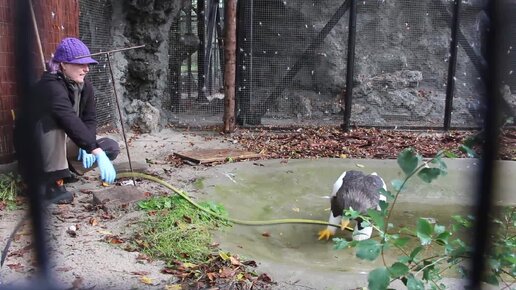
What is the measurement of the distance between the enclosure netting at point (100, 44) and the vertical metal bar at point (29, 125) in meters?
3.47

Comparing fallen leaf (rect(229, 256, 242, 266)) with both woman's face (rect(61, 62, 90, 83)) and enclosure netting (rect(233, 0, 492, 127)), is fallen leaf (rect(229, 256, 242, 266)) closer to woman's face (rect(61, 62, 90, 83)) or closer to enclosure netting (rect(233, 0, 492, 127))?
woman's face (rect(61, 62, 90, 83))

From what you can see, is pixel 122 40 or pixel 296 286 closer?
pixel 296 286

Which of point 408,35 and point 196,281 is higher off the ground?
point 408,35

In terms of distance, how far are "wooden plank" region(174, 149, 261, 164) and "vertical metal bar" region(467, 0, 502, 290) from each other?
123 inches

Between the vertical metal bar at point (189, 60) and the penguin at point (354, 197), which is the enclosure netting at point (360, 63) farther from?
the penguin at point (354, 197)

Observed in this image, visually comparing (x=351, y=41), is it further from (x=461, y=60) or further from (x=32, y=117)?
(x=32, y=117)

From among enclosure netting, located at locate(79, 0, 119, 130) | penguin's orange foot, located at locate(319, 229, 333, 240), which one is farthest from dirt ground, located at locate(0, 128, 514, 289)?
enclosure netting, located at locate(79, 0, 119, 130)

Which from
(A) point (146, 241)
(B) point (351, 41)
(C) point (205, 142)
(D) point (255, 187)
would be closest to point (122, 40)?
(C) point (205, 142)

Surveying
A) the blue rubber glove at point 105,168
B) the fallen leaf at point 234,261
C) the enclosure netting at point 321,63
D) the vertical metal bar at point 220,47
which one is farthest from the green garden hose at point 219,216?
the vertical metal bar at point 220,47

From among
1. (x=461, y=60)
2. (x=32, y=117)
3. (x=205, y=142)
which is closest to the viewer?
(x=32, y=117)

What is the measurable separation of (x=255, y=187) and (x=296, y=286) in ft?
5.76

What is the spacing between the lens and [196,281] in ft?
6.98

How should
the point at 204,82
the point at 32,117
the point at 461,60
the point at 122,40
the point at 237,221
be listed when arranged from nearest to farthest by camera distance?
the point at 32,117, the point at 237,221, the point at 122,40, the point at 204,82, the point at 461,60

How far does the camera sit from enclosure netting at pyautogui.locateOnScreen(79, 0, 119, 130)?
16.3ft
